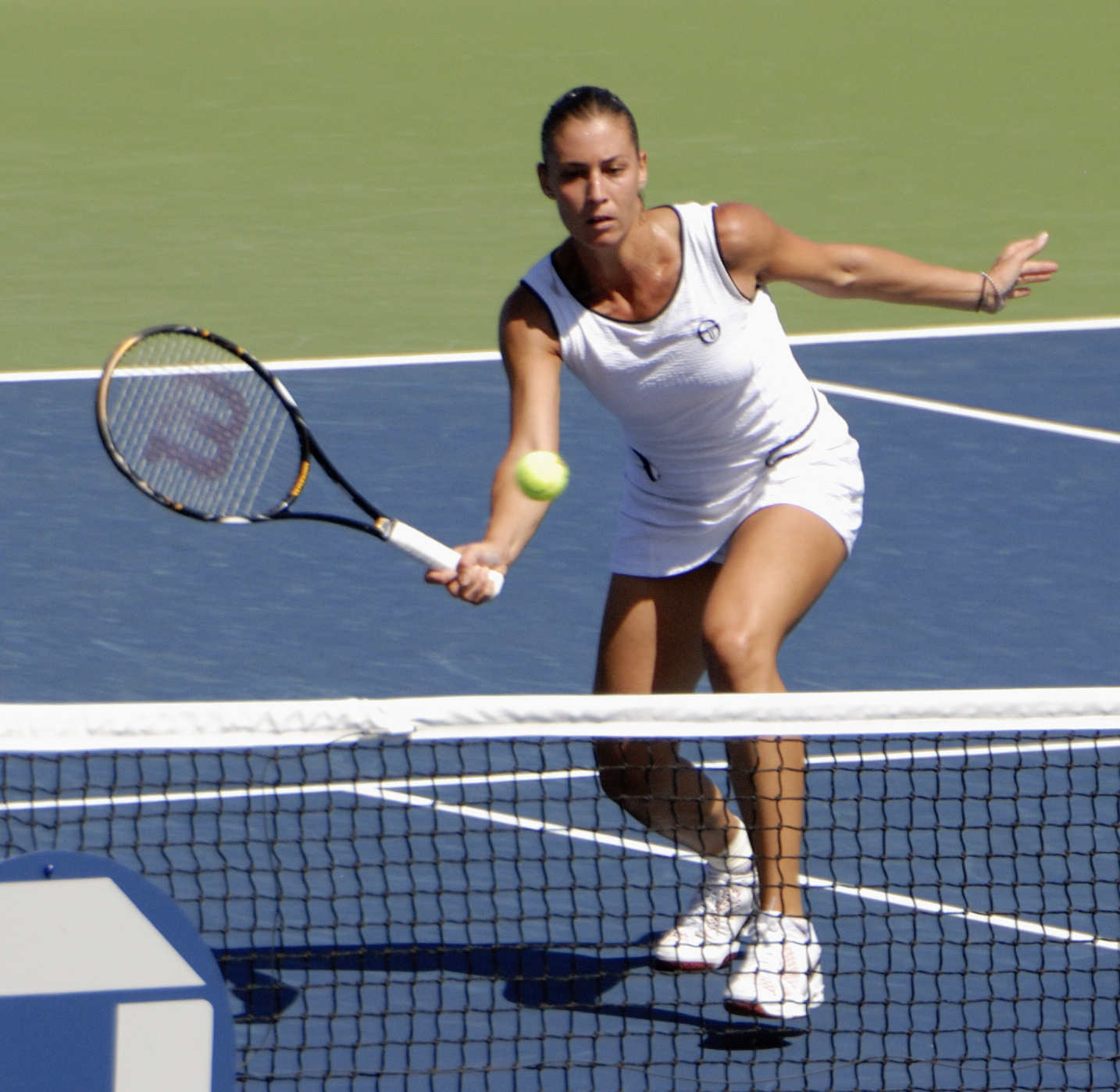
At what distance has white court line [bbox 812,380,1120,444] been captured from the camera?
28.5ft

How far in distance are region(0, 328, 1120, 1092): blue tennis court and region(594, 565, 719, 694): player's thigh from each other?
0.37m

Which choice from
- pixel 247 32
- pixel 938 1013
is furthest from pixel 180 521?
pixel 247 32

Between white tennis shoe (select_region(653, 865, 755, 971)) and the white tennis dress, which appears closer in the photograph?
the white tennis dress

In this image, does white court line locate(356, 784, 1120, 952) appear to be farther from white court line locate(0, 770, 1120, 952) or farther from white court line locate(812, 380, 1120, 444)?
white court line locate(812, 380, 1120, 444)

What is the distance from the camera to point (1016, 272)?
497 centimetres

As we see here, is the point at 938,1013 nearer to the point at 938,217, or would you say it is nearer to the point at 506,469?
the point at 506,469

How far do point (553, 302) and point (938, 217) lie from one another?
9035 mm

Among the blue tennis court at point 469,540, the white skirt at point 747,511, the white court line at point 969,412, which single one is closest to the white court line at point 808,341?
the blue tennis court at point 469,540

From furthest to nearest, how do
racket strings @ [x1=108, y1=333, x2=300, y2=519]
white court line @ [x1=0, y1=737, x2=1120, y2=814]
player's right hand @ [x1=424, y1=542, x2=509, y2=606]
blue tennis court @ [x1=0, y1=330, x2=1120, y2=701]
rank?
blue tennis court @ [x1=0, y1=330, x2=1120, y2=701], white court line @ [x1=0, y1=737, x2=1120, y2=814], racket strings @ [x1=108, y1=333, x2=300, y2=519], player's right hand @ [x1=424, y1=542, x2=509, y2=606]

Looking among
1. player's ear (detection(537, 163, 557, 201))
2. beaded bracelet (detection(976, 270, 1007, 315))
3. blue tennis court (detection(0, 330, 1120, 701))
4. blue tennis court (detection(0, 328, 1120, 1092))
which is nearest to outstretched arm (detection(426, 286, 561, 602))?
player's ear (detection(537, 163, 557, 201))

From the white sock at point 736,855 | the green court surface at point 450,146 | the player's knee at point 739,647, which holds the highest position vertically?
the green court surface at point 450,146

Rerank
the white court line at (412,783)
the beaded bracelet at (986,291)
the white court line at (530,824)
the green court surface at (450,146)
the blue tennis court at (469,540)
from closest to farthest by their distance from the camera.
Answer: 1. the beaded bracelet at (986,291)
2. the white court line at (530,824)
3. the white court line at (412,783)
4. the blue tennis court at (469,540)
5. the green court surface at (450,146)

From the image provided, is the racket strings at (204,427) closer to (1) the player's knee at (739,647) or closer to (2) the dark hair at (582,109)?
(2) the dark hair at (582,109)

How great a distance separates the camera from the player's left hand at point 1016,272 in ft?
16.0
